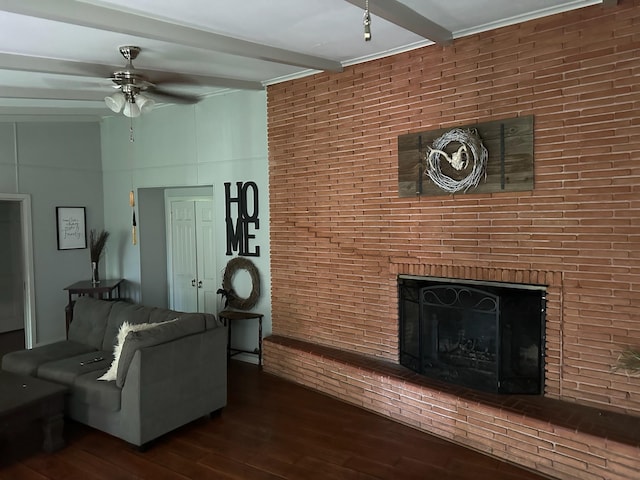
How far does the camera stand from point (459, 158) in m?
3.74

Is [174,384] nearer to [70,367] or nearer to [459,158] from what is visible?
[70,367]

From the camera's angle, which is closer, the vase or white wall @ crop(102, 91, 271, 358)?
white wall @ crop(102, 91, 271, 358)

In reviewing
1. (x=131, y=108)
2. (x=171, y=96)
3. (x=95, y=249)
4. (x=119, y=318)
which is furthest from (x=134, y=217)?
(x=131, y=108)

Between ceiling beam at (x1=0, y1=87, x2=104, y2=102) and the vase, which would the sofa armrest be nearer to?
ceiling beam at (x1=0, y1=87, x2=104, y2=102)

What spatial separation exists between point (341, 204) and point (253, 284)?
1.49m

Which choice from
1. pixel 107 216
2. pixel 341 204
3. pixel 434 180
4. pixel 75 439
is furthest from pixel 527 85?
pixel 107 216

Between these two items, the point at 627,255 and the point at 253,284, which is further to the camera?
the point at 253,284

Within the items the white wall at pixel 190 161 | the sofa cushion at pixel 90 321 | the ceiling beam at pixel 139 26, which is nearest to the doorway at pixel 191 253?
the white wall at pixel 190 161

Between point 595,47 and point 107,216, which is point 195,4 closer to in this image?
point 595,47

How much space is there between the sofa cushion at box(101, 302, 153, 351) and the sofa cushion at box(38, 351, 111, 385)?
275mm

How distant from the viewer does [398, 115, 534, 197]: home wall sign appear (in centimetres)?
350

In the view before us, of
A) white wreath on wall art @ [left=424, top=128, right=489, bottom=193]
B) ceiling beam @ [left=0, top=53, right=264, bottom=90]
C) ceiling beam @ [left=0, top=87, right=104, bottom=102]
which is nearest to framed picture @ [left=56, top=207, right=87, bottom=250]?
ceiling beam @ [left=0, top=87, right=104, bottom=102]

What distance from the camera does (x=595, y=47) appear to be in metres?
3.18

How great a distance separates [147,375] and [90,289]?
3.19 meters
